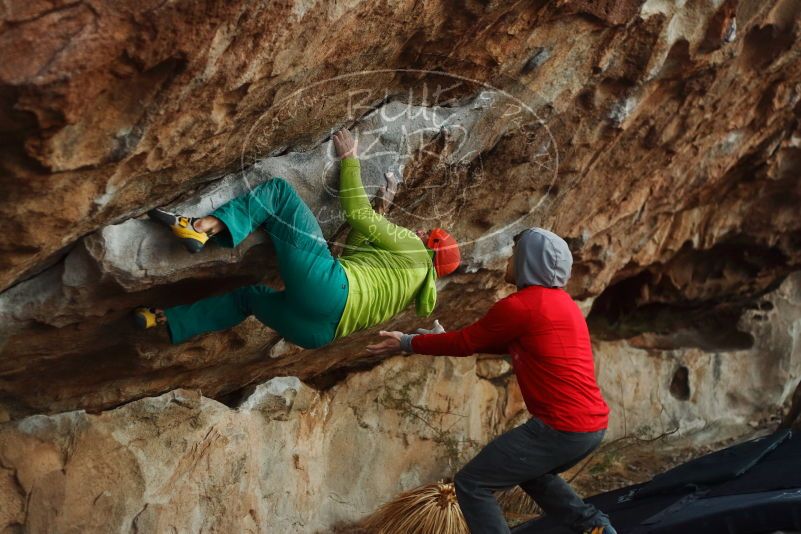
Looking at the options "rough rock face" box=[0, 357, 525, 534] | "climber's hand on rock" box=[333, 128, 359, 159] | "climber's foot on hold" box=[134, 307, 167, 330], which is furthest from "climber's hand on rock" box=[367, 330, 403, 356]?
"rough rock face" box=[0, 357, 525, 534]

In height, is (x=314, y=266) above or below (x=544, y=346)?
above

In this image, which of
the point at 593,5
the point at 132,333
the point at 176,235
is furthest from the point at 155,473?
the point at 593,5

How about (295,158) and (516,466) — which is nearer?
(516,466)

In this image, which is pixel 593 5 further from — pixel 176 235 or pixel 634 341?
pixel 634 341

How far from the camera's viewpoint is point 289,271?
4121mm

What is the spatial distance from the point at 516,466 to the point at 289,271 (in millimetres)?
1199

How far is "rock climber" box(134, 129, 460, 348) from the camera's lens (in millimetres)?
4047

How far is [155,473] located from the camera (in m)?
4.84

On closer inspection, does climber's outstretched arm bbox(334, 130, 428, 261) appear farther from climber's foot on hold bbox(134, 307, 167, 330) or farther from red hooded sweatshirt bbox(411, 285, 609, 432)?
climber's foot on hold bbox(134, 307, 167, 330)

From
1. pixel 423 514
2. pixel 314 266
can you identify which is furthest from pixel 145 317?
pixel 423 514

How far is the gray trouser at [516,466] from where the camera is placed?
4062 millimetres

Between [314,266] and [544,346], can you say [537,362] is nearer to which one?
[544,346]

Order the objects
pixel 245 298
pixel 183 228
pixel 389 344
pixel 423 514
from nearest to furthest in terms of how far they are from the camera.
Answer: pixel 183 228 < pixel 389 344 < pixel 245 298 < pixel 423 514

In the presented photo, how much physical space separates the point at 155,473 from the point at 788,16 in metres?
4.06
